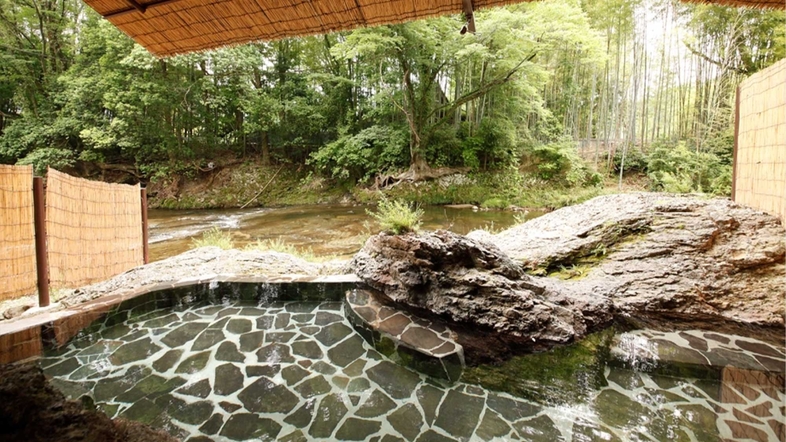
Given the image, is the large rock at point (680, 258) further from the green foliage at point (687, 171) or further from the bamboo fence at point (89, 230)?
the bamboo fence at point (89, 230)

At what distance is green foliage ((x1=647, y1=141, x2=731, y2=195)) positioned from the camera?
8265 mm

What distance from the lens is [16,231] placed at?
11.3ft

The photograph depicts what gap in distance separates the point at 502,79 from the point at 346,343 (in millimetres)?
10932

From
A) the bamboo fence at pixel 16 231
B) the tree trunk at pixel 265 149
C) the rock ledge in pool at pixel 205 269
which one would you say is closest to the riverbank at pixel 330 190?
the tree trunk at pixel 265 149

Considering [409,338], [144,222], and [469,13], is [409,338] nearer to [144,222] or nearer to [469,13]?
[469,13]

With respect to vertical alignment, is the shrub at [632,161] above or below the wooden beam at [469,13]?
above

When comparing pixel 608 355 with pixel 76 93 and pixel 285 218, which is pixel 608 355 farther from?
pixel 76 93

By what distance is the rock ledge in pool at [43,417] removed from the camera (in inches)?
49.0

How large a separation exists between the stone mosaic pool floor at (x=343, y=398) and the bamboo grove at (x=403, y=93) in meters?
8.88

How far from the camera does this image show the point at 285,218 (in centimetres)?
1063

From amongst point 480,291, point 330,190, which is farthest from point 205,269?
point 330,190

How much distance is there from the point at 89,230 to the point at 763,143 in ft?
26.8

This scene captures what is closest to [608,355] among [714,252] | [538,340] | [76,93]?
[538,340]

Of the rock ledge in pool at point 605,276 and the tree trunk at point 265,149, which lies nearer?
the rock ledge in pool at point 605,276
